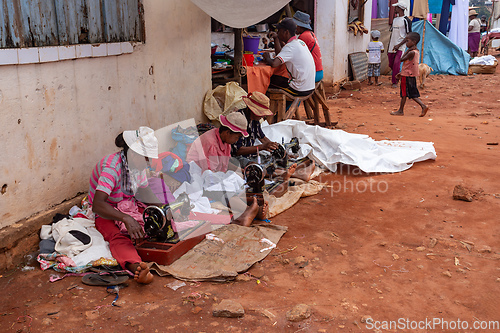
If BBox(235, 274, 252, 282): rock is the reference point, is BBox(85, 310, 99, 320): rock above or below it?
above

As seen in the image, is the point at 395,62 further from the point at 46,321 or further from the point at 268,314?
the point at 46,321

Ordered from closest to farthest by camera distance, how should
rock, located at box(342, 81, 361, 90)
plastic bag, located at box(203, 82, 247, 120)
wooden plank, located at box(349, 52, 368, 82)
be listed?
plastic bag, located at box(203, 82, 247, 120) → rock, located at box(342, 81, 361, 90) → wooden plank, located at box(349, 52, 368, 82)

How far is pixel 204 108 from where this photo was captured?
6484 millimetres

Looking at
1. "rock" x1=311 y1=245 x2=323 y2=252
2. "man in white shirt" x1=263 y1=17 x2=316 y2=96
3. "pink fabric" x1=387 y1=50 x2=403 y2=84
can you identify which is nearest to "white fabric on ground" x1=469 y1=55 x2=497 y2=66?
"pink fabric" x1=387 y1=50 x2=403 y2=84

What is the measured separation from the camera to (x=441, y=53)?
16.1 metres

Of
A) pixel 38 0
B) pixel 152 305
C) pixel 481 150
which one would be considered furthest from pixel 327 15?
pixel 152 305

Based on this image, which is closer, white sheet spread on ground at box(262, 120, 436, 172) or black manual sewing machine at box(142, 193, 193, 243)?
black manual sewing machine at box(142, 193, 193, 243)

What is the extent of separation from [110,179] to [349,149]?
372cm

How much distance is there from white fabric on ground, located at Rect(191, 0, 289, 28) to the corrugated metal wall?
79 cm

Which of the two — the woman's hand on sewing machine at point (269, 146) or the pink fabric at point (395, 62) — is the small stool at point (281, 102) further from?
the pink fabric at point (395, 62)

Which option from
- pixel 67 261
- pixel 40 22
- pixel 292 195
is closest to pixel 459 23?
pixel 292 195

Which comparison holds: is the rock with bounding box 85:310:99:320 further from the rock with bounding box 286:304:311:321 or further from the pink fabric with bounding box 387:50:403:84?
the pink fabric with bounding box 387:50:403:84

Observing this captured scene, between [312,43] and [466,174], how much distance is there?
3.37 meters

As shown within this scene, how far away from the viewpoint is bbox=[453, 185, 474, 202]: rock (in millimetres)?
4926
